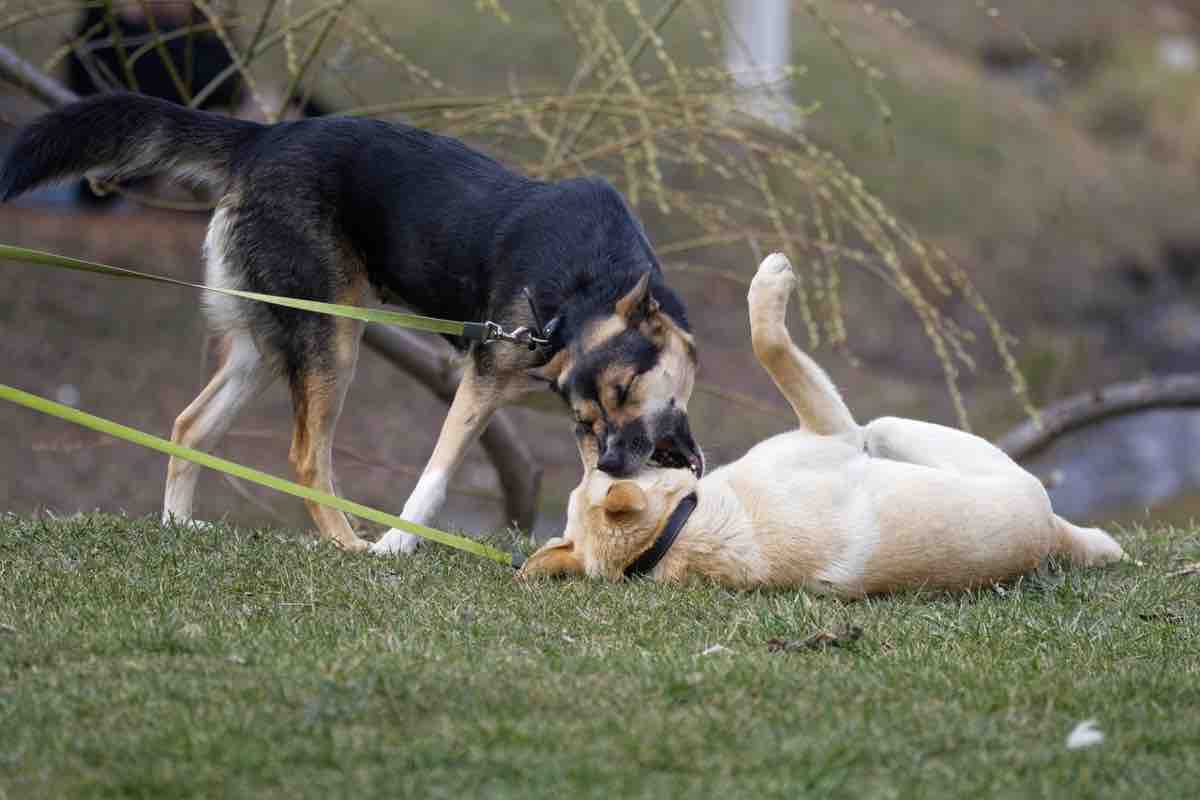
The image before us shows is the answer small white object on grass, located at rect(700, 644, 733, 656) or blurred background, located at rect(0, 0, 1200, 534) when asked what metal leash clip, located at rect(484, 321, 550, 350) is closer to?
blurred background, located at rect(0, 0, 1200, 534)

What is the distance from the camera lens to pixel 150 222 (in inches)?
624

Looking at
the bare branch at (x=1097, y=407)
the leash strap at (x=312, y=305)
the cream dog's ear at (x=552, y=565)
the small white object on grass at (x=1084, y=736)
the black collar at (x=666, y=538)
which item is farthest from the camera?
the bare branch at (x=1097, y=407)

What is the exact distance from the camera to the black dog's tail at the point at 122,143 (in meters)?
5.42

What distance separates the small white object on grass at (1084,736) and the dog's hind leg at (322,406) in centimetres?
305

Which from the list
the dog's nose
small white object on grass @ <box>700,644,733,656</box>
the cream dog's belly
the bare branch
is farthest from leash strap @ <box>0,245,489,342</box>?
the bare branch

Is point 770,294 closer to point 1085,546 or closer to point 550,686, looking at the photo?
point 1085,546

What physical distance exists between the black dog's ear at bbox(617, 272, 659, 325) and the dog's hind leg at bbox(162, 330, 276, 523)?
154cm

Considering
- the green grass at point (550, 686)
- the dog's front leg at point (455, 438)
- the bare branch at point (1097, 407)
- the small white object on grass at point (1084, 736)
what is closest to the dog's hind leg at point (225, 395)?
the dog's front leg at point (455, 438)

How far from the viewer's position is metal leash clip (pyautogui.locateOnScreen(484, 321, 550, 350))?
5.20 meters

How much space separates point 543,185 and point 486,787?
10.6 ft

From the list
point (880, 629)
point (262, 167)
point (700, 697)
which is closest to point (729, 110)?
point (262, 167)

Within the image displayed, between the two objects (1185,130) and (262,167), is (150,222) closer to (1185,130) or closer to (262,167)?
(262,167)

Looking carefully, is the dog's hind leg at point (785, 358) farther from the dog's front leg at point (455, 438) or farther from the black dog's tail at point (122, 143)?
the black dog's tail at point (122, 143)

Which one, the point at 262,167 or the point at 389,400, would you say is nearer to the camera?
the point at 262,167
